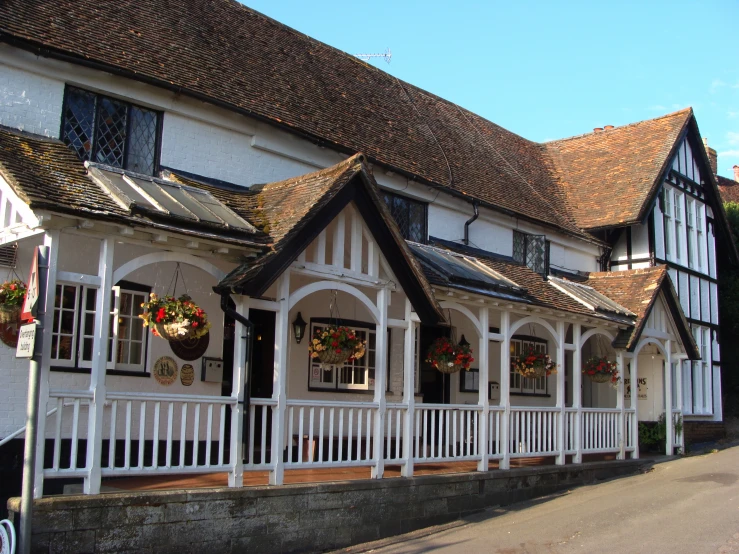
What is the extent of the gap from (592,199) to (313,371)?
11.8 metres

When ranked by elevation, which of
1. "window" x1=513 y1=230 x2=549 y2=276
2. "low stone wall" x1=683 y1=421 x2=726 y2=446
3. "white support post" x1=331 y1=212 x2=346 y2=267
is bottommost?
"low stone wall" x1=683 y1=421 x2=726 y2=446

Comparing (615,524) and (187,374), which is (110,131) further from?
(615,524)

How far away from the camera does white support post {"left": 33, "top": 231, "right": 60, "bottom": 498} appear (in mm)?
7934

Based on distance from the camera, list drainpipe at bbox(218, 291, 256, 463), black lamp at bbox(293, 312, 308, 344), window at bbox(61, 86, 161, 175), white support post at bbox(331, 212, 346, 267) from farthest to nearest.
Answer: black lamp at bbox(293, 312, 308, 344)
window at bbox(61, 86, 161, 175)
white support post at bbox(331, 212, 346, 267)
drainpipe at bbox(218, 291, 256, 463)

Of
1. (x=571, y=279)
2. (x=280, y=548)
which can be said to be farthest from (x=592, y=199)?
(x=280, y=548)

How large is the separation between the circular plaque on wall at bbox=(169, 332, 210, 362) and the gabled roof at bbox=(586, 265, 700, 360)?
9.18 m

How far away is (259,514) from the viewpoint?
959cm

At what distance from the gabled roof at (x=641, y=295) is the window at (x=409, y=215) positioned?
15.8 feet

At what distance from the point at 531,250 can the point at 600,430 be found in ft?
16.3

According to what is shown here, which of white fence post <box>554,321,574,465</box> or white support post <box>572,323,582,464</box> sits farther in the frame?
white support post <box>572,323,582,464</box>

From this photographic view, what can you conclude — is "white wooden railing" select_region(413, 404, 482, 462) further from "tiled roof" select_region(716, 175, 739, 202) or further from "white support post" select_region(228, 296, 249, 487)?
"tiled roof" select_region(716, 175, 739, 202)

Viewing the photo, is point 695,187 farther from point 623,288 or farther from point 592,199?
point 623,288

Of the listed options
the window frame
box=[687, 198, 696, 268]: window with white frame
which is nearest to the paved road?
the window frame

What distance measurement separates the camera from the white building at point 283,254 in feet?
31.4
